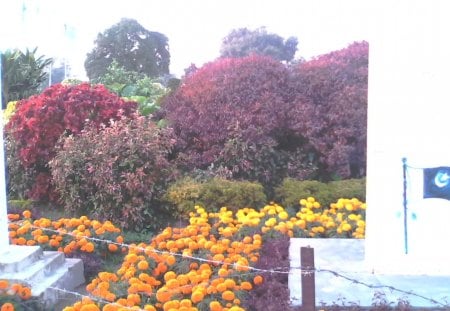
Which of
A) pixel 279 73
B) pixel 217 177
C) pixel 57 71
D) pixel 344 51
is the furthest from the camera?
pixel 57 71

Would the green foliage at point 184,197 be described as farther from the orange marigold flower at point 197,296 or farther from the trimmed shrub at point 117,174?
the orange marigold flower at point 197,296

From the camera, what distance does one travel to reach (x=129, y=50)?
32.4m

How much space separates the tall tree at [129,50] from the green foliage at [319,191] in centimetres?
2489

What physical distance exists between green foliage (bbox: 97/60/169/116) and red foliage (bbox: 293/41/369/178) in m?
2.24

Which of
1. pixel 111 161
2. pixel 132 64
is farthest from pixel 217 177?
pixel 132 64

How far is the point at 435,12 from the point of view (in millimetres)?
3990

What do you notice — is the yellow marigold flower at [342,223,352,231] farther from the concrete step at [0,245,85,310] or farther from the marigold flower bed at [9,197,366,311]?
the concrete step at [0,245,85,310]

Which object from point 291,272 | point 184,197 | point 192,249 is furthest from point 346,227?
point 184,197

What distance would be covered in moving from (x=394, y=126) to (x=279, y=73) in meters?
3.70

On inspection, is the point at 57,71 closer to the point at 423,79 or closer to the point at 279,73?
the point at 279,73

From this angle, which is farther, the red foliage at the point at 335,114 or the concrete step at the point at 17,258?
the red foliage at the point at 335,114

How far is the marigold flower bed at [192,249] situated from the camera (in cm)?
370

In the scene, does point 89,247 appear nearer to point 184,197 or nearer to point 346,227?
point 184,197

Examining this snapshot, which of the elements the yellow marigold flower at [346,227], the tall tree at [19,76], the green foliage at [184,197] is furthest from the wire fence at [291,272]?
the tall tree at [19,76]
